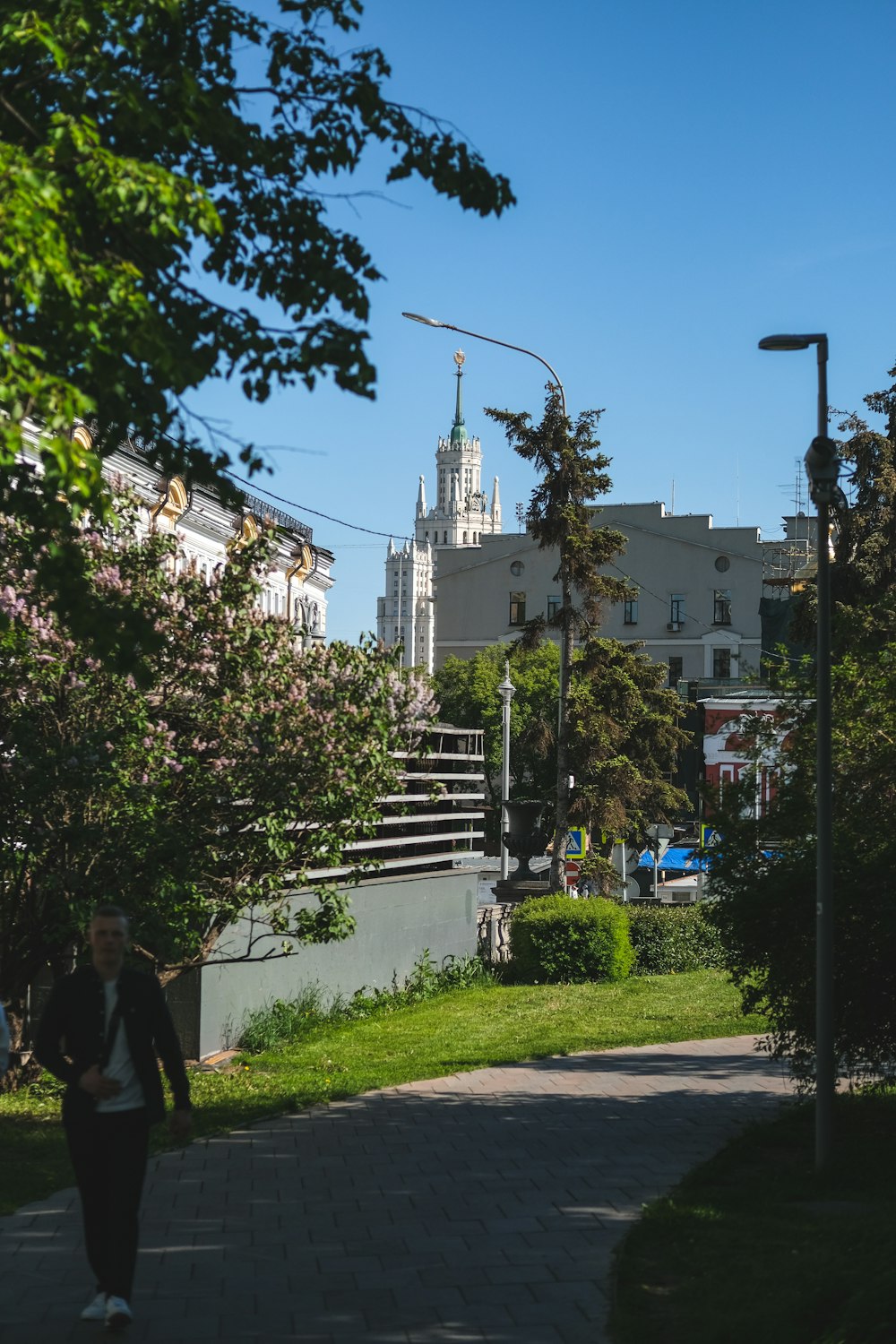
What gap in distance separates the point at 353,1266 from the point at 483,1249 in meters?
0.69

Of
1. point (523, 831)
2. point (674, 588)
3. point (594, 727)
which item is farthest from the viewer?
point (674, 588)

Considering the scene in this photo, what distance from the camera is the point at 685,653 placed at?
260 feet

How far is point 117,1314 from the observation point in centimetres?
594

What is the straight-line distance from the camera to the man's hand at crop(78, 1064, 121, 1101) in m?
6.08

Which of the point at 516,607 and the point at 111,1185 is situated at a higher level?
the point at 516,607

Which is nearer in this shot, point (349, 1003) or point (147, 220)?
point (147, 220)

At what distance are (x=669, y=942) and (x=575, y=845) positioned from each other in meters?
3.00

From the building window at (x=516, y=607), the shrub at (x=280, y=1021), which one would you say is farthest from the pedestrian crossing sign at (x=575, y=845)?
the building window at (x=516, y=607)

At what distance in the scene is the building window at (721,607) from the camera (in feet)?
257

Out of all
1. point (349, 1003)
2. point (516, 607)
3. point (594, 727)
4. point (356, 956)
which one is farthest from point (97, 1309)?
point (516, 607)

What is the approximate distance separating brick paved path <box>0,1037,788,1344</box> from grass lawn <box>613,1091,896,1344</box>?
0.20 metres

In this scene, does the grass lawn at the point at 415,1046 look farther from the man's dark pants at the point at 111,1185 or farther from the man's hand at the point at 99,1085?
the man's hand at the point at 99,1085

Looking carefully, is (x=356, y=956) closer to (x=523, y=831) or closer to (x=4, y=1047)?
(x=523, y=831)

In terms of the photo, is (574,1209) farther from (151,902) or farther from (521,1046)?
(521,1046)
